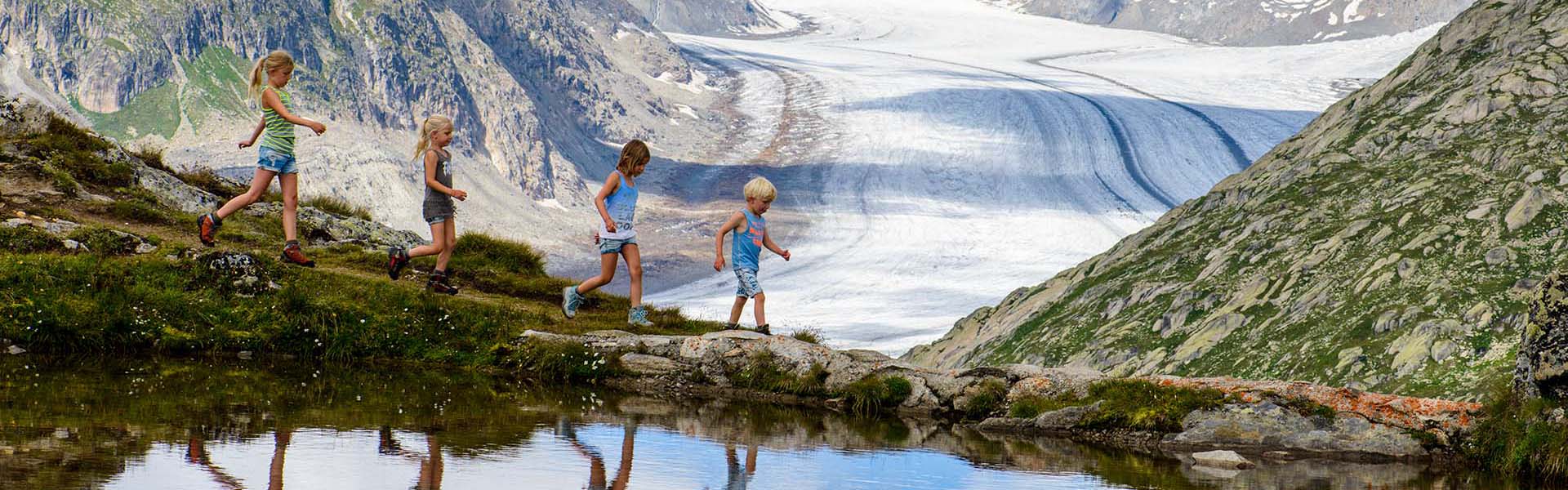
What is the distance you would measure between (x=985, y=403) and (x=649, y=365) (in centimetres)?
279

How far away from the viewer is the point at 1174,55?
14112 centimetres

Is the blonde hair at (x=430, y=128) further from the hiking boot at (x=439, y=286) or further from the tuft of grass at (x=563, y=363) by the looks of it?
the tuft of grass at (x=563, y=363)

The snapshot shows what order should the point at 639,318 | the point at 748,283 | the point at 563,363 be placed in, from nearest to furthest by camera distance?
the point at 563,363
the point at 639,318
the point at 748,283

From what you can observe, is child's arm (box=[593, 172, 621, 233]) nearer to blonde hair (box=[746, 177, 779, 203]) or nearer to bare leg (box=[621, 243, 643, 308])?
bare leg (box=[621, 243, 643, 308])

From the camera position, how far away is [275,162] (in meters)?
13.2

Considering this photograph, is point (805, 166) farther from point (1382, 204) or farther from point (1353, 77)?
point (1382, 204)

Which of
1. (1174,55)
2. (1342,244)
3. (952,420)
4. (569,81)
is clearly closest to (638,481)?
(952,420)

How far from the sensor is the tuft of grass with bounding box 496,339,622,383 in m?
11.7

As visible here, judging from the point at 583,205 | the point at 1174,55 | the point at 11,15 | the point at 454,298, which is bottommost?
the point at 454,298

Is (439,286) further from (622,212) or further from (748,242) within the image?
(748,242)

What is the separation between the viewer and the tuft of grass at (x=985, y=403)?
11070mm

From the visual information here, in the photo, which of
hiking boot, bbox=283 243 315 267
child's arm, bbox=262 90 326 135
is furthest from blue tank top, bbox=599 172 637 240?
hiking boot, bbox=283 243 315 267

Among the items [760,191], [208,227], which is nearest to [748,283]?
[760,191]

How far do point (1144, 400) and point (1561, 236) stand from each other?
8863mm
